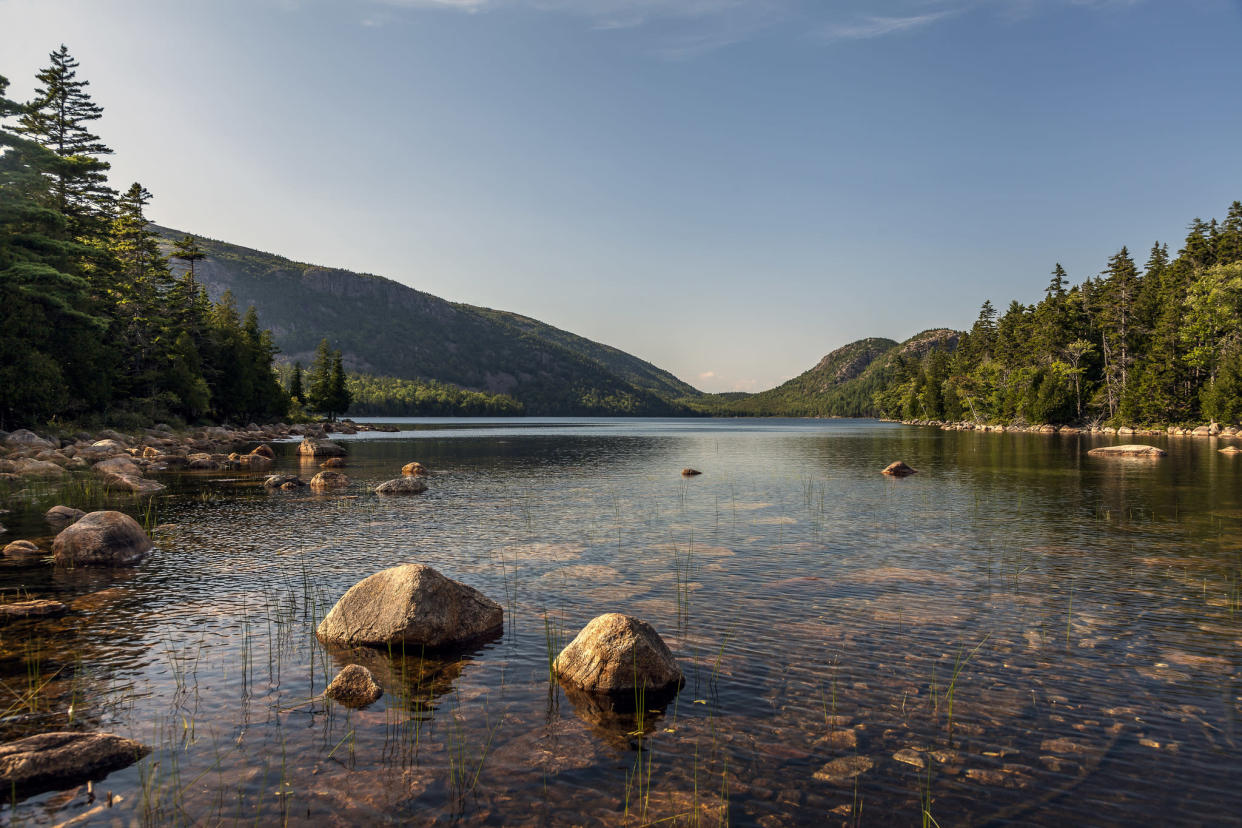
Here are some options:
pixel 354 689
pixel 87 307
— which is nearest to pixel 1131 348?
pixel 354 689

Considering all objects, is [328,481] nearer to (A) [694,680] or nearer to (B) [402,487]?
(B) [402,487]

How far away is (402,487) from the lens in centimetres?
3691

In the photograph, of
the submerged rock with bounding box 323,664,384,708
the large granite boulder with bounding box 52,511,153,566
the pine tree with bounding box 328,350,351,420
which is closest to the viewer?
the submerged rock with bounding box 323,664,384,708

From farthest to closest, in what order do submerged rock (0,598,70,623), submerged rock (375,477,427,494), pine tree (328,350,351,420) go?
1. pine tree (328,350,351,420)
2. submerged rock (375,477,427,494)
3. submerged rock (0,598,70,623)

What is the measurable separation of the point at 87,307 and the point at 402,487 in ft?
146

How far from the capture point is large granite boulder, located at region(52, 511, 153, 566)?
19.1 metres

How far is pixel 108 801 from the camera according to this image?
7.52 meters

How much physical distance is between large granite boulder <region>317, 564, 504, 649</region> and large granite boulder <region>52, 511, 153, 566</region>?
34.1ft

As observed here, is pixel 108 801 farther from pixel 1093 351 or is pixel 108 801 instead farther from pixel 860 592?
pixel 1093 351

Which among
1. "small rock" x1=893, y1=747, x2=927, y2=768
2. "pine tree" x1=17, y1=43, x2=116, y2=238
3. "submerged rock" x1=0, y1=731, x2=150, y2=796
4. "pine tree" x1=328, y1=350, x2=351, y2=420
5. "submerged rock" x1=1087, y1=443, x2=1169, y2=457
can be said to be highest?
"pine tree" x1=17, y1=43, x2=116, y2=238

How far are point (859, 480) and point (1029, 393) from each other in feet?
311

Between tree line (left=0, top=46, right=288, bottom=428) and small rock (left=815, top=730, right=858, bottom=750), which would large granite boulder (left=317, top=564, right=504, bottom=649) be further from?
tree line (left=0, top=46, right=288, bottom=428)

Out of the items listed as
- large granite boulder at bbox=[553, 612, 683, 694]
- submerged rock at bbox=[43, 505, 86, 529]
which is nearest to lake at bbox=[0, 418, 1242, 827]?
large granite boulder at bbox=[553, 612, 683, 694]

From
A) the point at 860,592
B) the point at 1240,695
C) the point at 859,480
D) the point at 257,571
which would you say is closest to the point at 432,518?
the point at 257,571
